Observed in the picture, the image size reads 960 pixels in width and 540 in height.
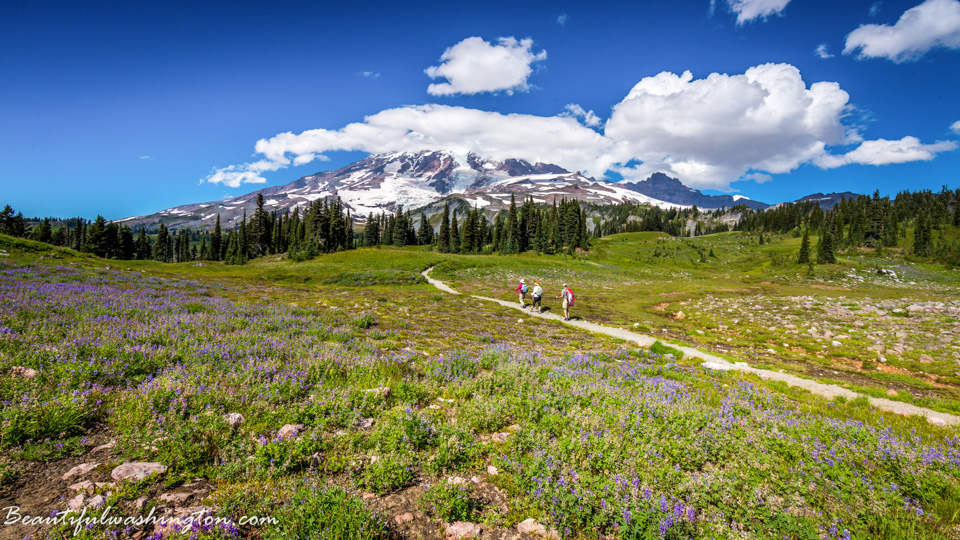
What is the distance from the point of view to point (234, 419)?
4914mm

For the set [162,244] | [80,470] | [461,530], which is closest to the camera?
[80,470]

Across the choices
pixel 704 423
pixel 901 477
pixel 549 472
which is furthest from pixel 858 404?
pixel 549 472

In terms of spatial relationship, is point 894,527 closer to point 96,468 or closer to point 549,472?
point 549,472

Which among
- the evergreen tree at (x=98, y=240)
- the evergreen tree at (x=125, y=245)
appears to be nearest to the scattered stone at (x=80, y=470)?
the evergreen tree at (x=98, y=240)

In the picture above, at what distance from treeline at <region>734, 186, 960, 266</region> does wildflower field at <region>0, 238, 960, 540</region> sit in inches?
4197

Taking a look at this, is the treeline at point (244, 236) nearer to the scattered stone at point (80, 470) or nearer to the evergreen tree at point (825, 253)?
the scattered stone at point (80, 470)

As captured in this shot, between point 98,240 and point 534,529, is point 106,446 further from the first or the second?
point 98,240

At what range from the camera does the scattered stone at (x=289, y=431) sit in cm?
467

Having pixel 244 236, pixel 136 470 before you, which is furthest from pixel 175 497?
pixel 244 236

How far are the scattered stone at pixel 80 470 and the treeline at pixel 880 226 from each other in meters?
114

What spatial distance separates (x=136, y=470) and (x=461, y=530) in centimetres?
349

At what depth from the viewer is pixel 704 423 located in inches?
237

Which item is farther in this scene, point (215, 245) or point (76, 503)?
point (215, 245)

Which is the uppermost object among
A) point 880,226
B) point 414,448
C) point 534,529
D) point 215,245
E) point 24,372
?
point 880,226
